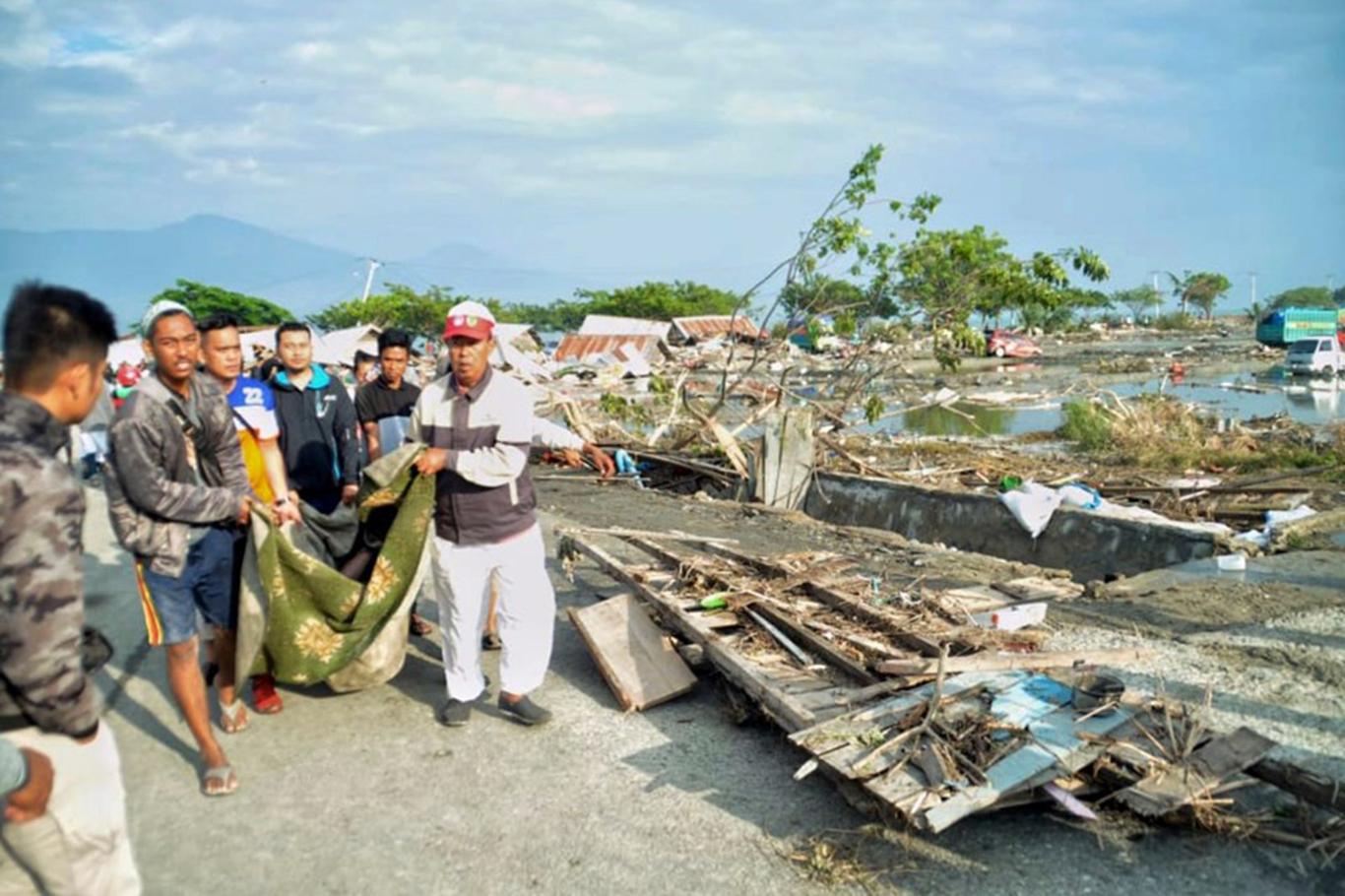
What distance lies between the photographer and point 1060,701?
3893 mm

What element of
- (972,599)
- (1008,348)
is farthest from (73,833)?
(1008,348)

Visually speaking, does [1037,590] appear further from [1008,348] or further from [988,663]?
[1008,348]

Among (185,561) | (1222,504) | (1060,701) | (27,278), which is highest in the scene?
(27,278)

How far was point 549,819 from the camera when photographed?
3859 mm

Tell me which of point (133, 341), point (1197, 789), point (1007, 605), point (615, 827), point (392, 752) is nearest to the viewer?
point (1197, 789)

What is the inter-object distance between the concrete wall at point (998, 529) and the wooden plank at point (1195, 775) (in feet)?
20.5

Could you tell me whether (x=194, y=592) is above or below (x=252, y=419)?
below

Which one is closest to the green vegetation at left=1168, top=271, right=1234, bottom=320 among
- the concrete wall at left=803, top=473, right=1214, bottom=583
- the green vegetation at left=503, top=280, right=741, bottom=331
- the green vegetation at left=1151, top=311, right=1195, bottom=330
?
the green vegetation at left=1151, top=311, right=1195, bottom=330

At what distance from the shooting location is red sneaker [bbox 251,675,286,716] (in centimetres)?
493

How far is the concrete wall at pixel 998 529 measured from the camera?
30.8ft

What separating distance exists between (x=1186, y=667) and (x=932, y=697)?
216cm

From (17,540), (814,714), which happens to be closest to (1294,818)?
(814,714)

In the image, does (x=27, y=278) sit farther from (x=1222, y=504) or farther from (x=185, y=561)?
(x=1222, y=504)

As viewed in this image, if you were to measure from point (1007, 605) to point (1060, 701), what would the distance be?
1911 millimetres
